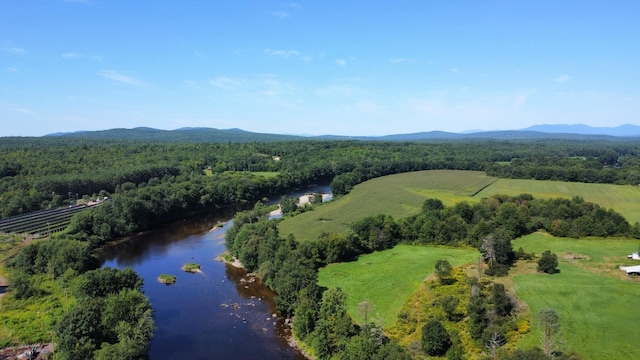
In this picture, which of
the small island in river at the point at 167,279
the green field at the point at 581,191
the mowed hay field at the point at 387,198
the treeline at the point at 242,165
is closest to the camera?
the small island in river at the point at 167,279

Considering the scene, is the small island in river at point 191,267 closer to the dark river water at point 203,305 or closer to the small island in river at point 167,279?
the dark river water at point 203,305

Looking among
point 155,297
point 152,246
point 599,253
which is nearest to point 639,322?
point 599,253

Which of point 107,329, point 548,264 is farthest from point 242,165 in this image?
point 548,264

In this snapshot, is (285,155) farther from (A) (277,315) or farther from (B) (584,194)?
(A) (277,315)

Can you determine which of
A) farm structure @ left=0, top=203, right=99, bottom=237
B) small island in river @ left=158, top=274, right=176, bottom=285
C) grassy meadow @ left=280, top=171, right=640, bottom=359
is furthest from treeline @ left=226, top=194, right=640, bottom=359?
farm structure @ left=0, top=203, right=99, bottom=237

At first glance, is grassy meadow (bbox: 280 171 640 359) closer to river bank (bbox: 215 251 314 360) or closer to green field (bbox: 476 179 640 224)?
green field (bbox: 476 179 640 224)

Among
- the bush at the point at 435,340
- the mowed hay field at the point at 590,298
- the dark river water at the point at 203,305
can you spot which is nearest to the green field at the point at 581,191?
the mowed hay field at the point at 590,298

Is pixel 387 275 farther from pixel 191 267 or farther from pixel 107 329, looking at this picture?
pixel 107 329
